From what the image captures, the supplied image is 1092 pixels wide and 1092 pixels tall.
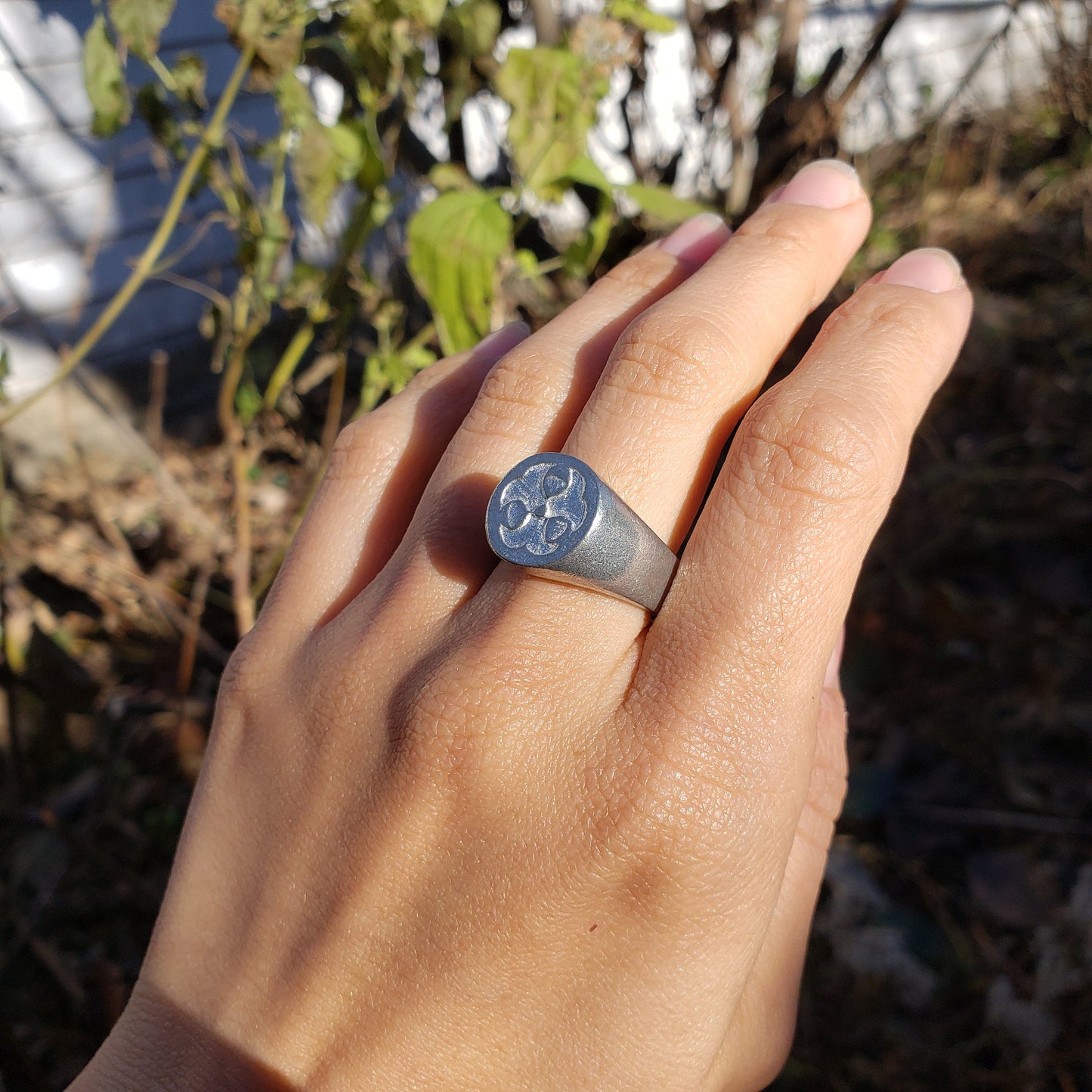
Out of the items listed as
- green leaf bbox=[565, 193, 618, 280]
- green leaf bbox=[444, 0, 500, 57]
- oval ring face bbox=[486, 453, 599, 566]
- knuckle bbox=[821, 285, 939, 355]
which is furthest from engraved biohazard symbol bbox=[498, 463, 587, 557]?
green leaf bbox=[444, 0, 500, 57]

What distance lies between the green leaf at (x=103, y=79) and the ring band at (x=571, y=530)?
1.22 metres

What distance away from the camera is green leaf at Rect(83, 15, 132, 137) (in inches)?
59.4

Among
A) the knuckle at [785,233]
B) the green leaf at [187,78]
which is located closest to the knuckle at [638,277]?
the knuckle at [785,233]

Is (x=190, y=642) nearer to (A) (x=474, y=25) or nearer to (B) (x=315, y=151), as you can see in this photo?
(B) (x=315, y=151)

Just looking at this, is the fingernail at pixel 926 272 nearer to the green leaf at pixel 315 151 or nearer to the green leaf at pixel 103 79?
the green leaf at pixel 315 151

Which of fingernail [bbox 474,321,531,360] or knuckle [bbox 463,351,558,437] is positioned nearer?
knuckle [bbox 463,351,558,437]

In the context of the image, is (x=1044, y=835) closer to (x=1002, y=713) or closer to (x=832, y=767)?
(x=1002, y=713)

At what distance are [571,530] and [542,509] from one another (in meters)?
0.05

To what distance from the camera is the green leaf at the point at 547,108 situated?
56.8 inches

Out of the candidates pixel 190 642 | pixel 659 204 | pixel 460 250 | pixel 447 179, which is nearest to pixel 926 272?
pixel 659 204

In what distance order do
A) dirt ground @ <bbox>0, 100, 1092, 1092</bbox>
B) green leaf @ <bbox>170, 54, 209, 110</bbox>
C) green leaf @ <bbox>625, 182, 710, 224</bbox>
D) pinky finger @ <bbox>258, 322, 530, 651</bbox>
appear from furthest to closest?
dirt ground @ <bbox>0, 100, 1092, 1092</bbox> → green leaf @ <bbox>170, 54, 209, 110</bbox> → green leaf @ <bbox>625, 182, 710, 224</bbox> → pinky finger @ <bbox>258, 322, 530, 651</bbox>

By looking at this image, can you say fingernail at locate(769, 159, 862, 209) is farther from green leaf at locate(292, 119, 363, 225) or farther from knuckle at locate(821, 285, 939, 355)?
green leaf at locate(292, 119, 363, 225)

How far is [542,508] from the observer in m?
0.93

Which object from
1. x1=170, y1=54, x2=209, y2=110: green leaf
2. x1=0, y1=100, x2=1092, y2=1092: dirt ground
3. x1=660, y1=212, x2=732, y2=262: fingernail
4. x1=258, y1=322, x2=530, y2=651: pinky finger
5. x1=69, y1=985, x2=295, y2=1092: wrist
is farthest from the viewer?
x1=0, y1=100, x2=1092, y2=1092: dirt ground
